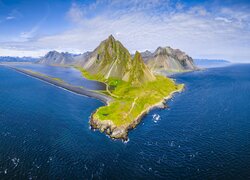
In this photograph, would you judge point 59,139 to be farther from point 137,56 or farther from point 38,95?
point 137,56

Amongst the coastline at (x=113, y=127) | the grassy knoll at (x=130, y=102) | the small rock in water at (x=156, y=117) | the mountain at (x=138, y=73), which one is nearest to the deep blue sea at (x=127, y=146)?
the small rock in water at (x=156, y=117)

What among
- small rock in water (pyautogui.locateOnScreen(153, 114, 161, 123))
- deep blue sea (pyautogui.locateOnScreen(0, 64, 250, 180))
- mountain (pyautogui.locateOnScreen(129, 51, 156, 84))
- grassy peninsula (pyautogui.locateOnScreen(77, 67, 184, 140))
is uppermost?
mountain (pyautogui.locateOnScreen(129, 51, 156, 84))

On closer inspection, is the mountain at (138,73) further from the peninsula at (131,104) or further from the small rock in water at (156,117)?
the small rock in water at (156,117)

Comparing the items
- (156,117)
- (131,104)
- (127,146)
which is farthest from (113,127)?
(131,104)

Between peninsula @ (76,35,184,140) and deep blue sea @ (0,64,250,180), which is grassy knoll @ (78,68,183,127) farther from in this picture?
deep blue sea @ (0,64,250,180)

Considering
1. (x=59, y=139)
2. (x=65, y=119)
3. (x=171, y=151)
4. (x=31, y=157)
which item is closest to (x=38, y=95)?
(x=65, y=119)

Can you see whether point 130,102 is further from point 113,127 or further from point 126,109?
point 113,127

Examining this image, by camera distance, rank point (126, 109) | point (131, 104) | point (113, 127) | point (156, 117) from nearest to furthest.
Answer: point (113, 127) < point (126, 109) < point (156, 117) < point (131, 104)

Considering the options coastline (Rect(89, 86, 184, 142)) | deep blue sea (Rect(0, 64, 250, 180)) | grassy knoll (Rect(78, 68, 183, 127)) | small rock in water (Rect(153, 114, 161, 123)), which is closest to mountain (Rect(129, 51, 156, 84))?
grassy knoll (Rect(78, 68, 183, 127))
